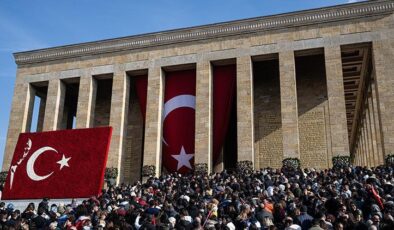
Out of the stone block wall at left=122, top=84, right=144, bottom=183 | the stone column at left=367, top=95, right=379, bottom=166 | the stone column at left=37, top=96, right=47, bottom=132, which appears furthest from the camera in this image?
the stone column at left=37, top=96, right=47, bottom=132

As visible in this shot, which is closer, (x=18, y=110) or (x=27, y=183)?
(x=27, y=183)

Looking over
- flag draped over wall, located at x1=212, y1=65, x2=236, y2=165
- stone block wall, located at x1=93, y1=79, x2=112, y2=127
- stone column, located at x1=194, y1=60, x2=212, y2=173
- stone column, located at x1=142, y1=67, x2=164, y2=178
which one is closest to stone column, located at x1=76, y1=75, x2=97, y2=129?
stone block wall, located at x1=93, y1=79, x2=112, y2=127

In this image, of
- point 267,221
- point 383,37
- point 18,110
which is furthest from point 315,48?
point 18,110

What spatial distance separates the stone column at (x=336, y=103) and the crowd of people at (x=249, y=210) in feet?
19.6

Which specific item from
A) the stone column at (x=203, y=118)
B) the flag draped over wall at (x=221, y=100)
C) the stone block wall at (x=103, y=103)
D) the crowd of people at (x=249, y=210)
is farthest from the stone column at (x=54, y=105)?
the crowd of people at (x=249, y=210)

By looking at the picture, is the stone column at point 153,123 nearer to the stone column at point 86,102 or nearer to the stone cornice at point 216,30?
the stone cornice at point 216,30

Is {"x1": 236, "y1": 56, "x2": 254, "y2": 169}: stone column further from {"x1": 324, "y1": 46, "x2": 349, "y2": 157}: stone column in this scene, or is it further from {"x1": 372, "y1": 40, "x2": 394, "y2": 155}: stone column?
{"x1": 372, "y1": 40, "x2": 394, "y2": 155}: stone column

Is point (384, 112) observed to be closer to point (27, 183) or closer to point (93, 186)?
point (93, 186)

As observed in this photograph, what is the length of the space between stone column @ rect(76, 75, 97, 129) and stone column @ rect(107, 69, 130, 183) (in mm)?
1781

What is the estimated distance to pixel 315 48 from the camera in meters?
26.0

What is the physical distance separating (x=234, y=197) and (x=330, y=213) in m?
3.28

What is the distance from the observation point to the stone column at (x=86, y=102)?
1144 inches

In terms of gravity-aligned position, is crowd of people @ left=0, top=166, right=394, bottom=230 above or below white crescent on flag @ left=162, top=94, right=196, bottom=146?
below

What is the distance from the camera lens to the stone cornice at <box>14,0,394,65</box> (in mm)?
25469
